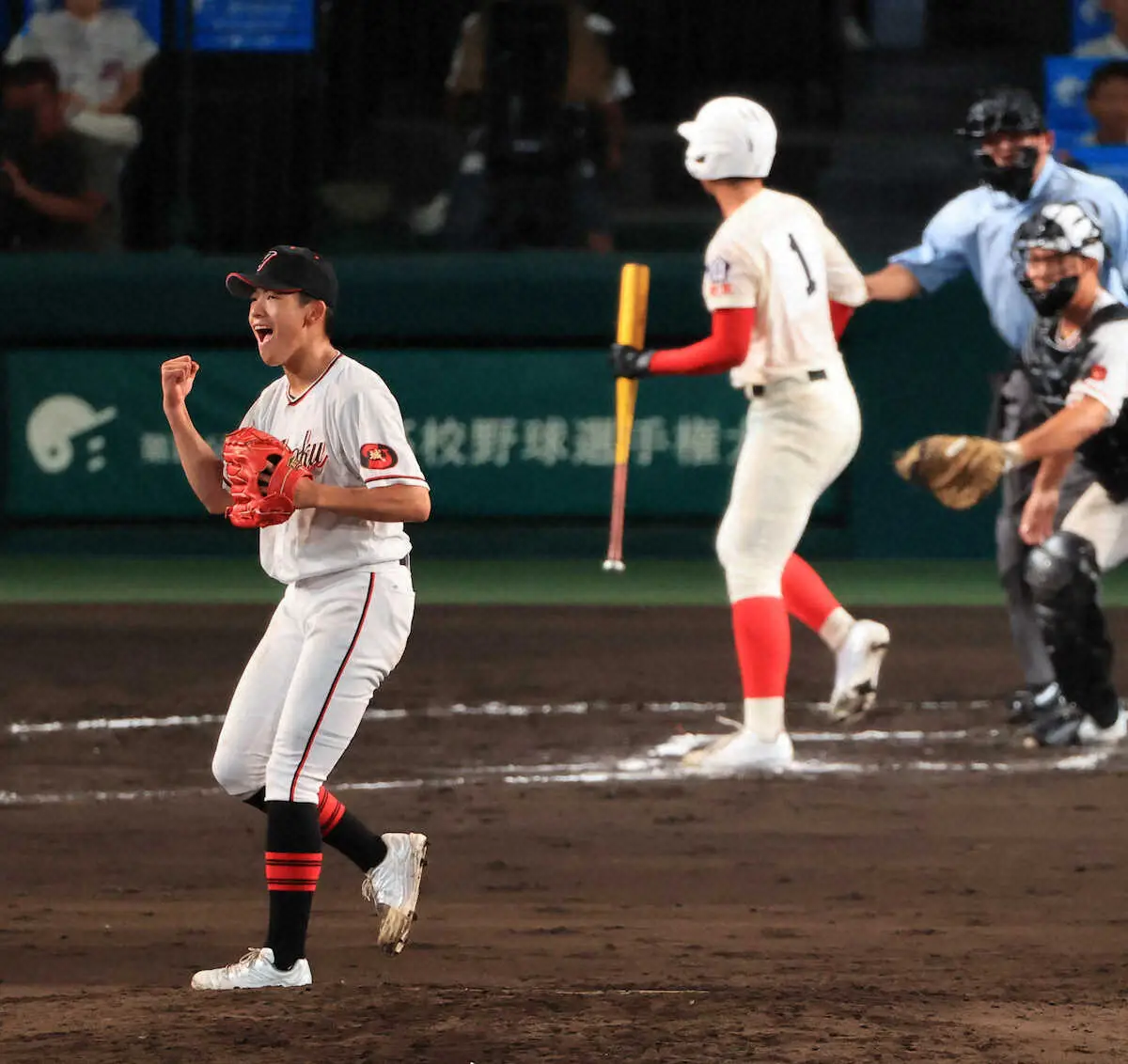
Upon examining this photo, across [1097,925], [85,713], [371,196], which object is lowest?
[85,713]

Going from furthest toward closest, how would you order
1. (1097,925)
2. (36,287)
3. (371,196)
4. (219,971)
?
1. (371,196)
2. (36,287)
3. (1097,925)
4. (219,971)

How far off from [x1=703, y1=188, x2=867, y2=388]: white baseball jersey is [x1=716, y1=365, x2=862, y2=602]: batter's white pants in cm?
Result: 8

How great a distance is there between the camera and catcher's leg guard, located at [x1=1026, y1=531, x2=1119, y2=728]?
7.66 m

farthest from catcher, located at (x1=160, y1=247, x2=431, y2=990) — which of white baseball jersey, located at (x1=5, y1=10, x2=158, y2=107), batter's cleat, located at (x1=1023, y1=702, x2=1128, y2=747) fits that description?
white baseball jersey, located at (x1=5, y1=10, x2=158, y2=107)

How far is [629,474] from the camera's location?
1280cm

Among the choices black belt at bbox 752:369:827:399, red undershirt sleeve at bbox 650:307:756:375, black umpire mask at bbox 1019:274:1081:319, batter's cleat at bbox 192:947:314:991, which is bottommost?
batter's cleat at bbox 192:947:314:991

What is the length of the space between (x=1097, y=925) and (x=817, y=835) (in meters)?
1.19

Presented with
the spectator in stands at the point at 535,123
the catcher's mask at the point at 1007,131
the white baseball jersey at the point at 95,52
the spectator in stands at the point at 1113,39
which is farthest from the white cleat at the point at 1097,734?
the white baseball jersey at the point at 95,52

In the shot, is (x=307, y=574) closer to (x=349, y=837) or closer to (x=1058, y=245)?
(x=349, y=837)

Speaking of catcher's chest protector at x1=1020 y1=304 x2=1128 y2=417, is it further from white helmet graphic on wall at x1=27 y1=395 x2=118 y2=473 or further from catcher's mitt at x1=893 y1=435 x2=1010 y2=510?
white helmet graphic on wall at x1=27 y1=395 x2=118 y2=473

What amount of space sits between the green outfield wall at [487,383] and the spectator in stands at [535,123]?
2.73 feet

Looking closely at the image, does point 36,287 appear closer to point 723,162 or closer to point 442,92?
point 442,92

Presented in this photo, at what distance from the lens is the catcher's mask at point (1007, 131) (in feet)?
26.3

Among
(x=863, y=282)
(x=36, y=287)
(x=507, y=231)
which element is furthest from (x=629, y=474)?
(x=863, y=282)
